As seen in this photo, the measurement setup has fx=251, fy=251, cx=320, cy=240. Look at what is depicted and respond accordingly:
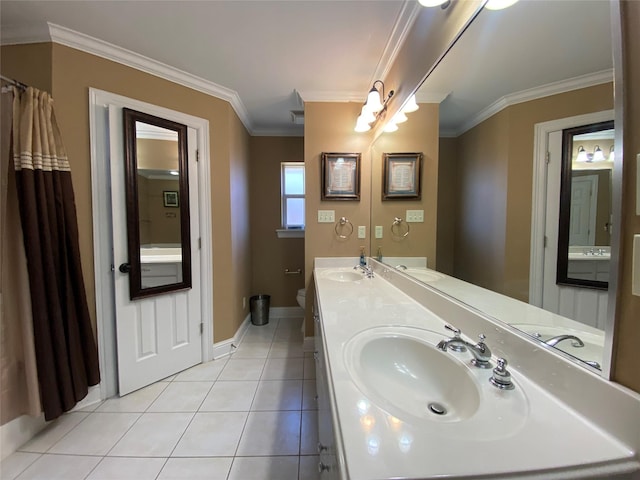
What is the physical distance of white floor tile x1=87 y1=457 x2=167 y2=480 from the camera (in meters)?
1.23

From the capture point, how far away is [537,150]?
74cm

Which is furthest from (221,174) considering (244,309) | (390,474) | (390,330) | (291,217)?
(390,474)

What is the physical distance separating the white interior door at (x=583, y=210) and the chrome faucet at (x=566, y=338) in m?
0.24

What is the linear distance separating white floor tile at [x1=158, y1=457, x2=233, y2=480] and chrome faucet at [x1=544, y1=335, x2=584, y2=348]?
149 centimetres

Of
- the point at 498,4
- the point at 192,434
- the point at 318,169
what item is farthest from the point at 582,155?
the point at 192,434

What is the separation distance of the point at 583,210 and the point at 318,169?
200cm

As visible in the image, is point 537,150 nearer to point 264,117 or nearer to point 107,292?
point 107,292

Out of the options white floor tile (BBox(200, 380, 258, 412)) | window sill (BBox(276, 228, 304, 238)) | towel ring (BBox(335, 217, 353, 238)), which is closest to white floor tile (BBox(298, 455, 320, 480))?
white floor tile (BBox(200, 380, 258, 412))

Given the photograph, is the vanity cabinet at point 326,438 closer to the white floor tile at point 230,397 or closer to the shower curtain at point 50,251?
the white floor tile at point 230,397

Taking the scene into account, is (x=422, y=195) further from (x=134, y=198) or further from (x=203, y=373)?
(x=203, y=373)

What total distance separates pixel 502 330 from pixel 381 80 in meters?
2.04

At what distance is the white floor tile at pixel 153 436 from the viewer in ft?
4.47

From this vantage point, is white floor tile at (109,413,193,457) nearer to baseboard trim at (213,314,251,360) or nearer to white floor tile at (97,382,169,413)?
white floor tile at (97,382,169,413)

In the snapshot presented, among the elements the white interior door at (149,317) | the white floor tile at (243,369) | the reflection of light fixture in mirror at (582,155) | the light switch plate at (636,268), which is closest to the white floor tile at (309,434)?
the white floor tile at (243,369)
